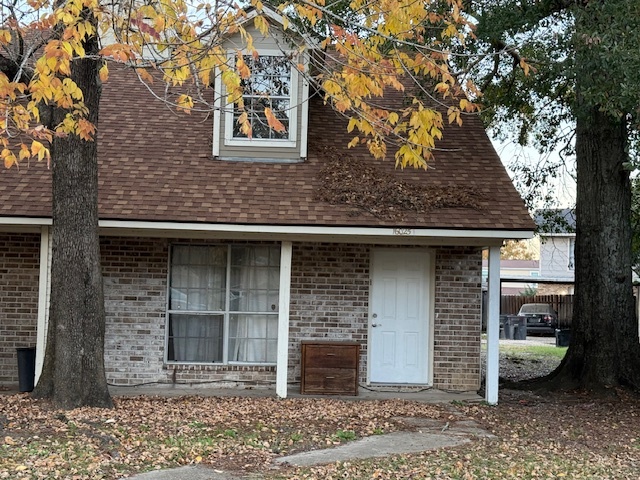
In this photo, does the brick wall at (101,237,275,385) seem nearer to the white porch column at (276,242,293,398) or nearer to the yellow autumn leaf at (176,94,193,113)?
the white porch column at (276,242,293,398)

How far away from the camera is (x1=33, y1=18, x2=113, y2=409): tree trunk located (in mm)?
8898

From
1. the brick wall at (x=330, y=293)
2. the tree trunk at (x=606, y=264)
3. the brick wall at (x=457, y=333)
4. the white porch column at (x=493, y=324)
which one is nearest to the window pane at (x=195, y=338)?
the brick wall at (x=330, y=293)

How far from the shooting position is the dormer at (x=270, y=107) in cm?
1184

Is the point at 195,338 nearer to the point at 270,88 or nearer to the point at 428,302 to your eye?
the point at 428,302

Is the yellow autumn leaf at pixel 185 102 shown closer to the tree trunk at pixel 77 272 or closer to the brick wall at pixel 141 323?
the tree trunk at pixel 77 272

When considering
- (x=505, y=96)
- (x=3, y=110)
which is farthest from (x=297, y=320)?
(x=505, y=96)

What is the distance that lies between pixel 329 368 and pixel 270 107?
160 inches

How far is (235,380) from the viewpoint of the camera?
11.6 m

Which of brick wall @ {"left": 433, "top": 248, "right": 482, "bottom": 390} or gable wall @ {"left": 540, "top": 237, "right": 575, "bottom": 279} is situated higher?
gable wall @ {"left": 540, "top": 237, "right": 575, "bottom": 279}

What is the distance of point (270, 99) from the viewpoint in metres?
12.0

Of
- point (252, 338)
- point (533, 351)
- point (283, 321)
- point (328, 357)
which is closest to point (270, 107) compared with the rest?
point (283, 321)

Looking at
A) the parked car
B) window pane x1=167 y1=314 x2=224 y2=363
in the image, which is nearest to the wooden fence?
the parked car

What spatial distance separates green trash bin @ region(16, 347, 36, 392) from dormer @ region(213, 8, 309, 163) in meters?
3.91

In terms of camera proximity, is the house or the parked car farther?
the parked car
